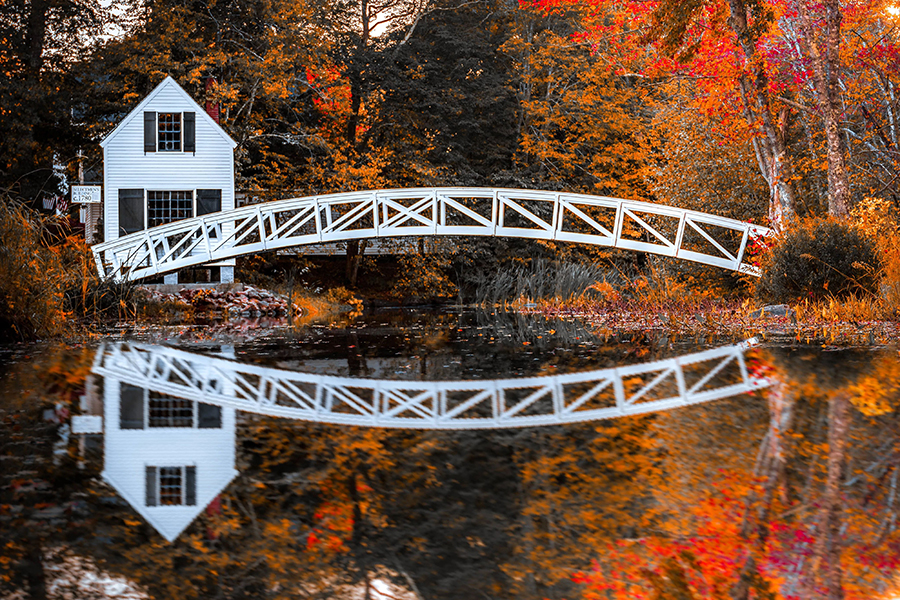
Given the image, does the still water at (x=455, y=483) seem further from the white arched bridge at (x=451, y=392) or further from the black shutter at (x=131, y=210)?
the black shutter at (x=131, y=210)

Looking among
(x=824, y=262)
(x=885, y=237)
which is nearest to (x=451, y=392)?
(x=824, y=262)

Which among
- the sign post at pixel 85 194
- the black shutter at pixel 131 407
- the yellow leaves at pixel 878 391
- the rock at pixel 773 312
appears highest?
the sign post at pixel 85 194

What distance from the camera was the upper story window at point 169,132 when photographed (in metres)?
24.0

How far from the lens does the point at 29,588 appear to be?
2.45 metres

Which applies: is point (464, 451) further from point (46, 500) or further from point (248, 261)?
point (248, 261)

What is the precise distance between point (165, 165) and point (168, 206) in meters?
1.09

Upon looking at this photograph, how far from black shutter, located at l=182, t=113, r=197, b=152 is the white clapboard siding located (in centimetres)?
8

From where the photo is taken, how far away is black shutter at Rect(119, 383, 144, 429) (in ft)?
17.5

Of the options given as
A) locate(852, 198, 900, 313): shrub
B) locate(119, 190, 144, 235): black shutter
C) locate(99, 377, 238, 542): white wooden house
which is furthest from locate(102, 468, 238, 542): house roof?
locate(119, 190, 144, 235): black shutter

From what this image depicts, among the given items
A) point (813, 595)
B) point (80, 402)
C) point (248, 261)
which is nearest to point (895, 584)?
point (813, 595)

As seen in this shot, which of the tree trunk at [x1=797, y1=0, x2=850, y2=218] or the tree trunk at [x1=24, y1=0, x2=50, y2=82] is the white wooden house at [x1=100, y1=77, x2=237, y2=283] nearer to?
the tree trunk at [x1=24, y1=0, x2=50, y2=82]

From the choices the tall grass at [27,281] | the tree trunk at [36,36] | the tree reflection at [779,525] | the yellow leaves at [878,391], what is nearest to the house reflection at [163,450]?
the tree reflection at [779,525]

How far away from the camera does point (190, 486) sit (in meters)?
3.67

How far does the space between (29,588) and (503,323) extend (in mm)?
13293
